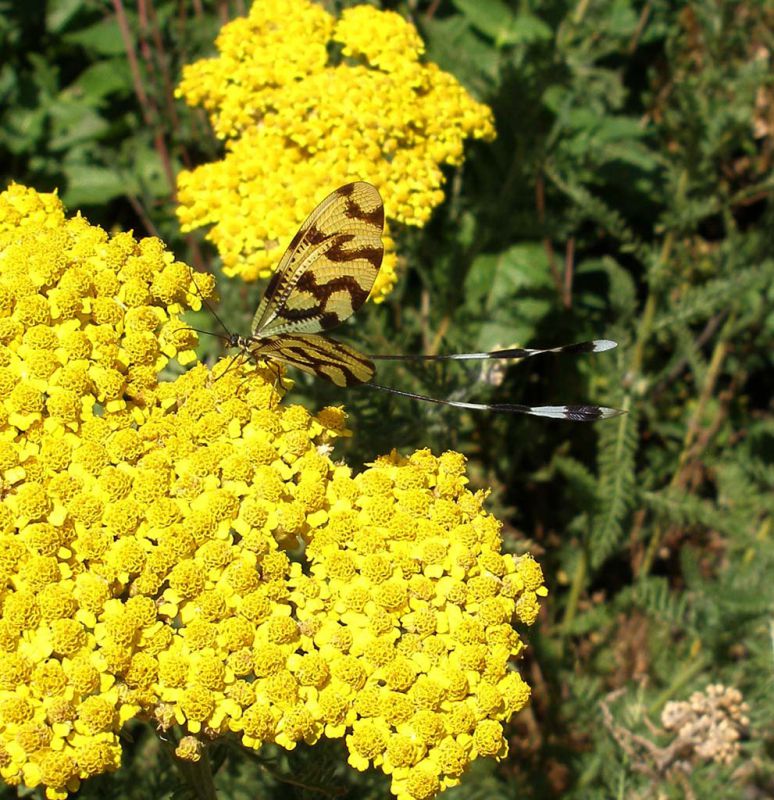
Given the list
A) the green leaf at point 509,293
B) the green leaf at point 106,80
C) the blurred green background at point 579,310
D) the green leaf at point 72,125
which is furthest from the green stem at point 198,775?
the green leaf at point 106,80

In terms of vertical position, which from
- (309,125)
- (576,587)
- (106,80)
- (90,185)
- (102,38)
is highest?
(309,125)

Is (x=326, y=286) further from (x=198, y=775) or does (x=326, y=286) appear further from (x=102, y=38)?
(x=102, y=38)

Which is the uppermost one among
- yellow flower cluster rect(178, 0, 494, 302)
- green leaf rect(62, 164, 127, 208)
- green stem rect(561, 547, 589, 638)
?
yellow flower cluster rect(178, 0, 494, 302)

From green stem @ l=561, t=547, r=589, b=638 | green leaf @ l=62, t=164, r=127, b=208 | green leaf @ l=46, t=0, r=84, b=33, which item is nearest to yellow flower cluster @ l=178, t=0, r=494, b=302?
green leaf @ l=62, t=164, r=127, b=208

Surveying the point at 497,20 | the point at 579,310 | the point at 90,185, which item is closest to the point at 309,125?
the point at 579,310

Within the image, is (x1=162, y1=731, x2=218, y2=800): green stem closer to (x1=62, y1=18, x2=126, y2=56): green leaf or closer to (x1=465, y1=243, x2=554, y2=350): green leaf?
(x1=465, y1=243, x2=554, y2=350): green leaf

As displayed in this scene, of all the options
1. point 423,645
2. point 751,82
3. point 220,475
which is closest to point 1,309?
point 220,475
